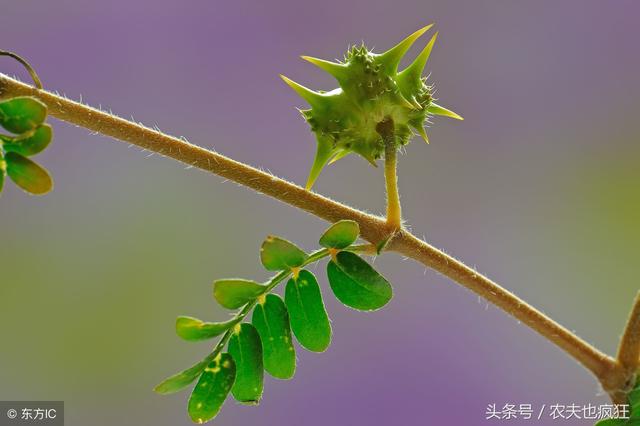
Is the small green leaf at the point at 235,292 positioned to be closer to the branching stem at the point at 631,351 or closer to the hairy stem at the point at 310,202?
the hairy stem at the point at 310,202

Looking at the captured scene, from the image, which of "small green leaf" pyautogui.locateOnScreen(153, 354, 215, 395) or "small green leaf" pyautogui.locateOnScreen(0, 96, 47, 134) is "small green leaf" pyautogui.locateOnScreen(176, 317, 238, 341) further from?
"small green leaf" pyautogui.locateOnScreen(0, 96, 47, 134)

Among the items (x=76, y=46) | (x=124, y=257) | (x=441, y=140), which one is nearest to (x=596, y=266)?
(x=441, y=140)

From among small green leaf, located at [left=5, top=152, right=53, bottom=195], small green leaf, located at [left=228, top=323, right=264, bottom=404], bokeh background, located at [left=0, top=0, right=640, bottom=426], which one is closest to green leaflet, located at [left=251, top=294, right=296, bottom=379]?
small green leaf, located at [left=228, top=323, right=264, bottom=404]

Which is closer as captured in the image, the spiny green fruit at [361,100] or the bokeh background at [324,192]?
the spiny green fruit at [361,100]

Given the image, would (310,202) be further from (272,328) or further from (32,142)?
(32,142)

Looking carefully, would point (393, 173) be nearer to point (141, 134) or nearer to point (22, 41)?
point (141, 134)

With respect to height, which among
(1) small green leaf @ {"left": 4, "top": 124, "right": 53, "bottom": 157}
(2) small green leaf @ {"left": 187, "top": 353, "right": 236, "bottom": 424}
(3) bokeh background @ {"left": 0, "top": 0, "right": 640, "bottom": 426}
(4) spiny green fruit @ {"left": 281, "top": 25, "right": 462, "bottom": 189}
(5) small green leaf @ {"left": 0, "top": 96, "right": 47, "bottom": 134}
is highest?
(3) bokeh background @ {"left": 0, "top": 0, "right": 640, "bottom": 426}

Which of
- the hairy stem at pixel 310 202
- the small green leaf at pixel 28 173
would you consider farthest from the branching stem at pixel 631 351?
the small green leaf at pixel 28 173
